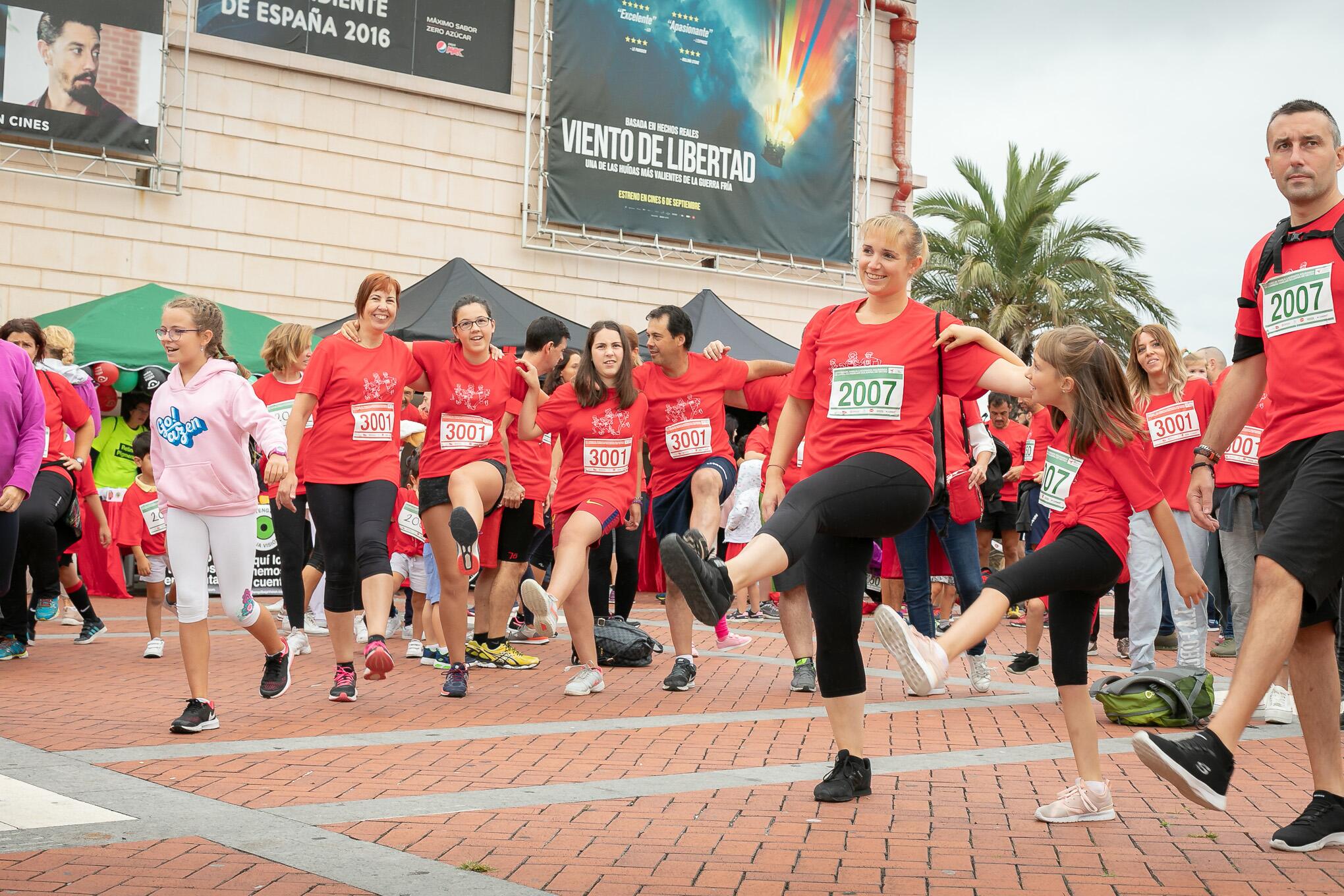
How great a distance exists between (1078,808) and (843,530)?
123 cm

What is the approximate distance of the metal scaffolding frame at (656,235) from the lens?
18.6m

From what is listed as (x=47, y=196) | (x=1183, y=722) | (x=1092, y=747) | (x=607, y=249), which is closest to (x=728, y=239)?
(x=607, y=249)

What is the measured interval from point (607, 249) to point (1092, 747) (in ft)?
50.9

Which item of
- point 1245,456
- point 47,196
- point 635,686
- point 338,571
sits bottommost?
point 635,686

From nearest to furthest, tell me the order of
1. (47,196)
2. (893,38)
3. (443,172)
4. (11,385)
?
(11,385) → (47,196) → (443,172) → (893,38)

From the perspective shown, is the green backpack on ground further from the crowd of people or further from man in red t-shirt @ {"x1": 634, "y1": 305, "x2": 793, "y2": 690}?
man in red t-shirt @ {"x1": 634, "y1": 305, "x2": 793, "y2": 690}

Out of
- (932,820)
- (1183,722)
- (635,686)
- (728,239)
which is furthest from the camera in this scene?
(728,239)

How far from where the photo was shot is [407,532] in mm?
9742

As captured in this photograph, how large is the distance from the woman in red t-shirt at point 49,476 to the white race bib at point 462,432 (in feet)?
9.45

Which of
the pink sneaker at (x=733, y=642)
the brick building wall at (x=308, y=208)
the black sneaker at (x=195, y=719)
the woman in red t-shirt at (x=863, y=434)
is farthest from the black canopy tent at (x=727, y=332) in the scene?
the woman in red t-shirt at (x=863, y=434)

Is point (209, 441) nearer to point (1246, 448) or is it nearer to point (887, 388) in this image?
point (887, 388)

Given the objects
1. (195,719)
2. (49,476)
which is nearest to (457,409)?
(195,719)

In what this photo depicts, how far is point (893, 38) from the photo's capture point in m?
22.0

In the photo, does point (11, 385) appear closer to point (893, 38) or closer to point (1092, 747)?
point (1092, 747)
